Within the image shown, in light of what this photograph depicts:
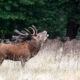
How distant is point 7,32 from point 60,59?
273 inches

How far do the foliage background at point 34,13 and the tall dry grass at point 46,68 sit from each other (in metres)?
3.71

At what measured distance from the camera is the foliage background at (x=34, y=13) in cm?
1872

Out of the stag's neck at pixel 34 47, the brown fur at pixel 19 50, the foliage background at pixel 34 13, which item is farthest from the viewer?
the foliage background at pixel 34 13

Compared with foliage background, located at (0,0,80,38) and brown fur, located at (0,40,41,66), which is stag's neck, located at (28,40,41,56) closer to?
brown fur, located at (0,40,41,66)

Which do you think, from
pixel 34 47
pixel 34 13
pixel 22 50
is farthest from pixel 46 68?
pixel 34 13

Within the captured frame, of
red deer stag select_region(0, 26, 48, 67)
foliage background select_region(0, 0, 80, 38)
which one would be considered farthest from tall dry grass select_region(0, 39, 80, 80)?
foliage background select_region(0, 0, 80, 38)

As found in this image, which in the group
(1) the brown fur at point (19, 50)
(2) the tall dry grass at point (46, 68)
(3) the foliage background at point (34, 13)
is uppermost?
(3) the foliage background at point (34, 13)

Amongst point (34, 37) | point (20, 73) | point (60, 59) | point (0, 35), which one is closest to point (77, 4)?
point (0, 35)

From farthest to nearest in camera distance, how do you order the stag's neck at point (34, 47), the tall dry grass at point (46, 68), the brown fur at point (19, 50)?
the stag's neck at point (34, 47) → the brown fur at point (19, 50) → the tall dry grass at point (46, 68)

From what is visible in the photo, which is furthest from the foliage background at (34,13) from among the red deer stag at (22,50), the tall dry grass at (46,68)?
the red deer stag at (22,50)

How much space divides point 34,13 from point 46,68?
845cm

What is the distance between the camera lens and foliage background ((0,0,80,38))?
61.4 ft

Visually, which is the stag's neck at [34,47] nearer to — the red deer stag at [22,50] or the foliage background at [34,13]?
the red deer stag at [22,50]

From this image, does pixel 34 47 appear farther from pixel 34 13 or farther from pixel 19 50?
pixel 34 13
